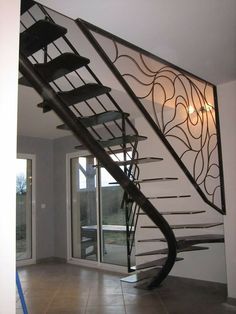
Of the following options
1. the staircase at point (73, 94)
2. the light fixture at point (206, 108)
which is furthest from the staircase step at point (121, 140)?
the light fixture at point (206, 108)

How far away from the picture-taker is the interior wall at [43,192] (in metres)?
7.14

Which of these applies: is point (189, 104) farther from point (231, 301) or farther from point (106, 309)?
point (106, 309)

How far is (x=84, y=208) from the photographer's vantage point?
6.95 metres

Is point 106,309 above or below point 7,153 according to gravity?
below

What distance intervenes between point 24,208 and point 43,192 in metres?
0.54

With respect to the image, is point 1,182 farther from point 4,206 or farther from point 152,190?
point 152,190

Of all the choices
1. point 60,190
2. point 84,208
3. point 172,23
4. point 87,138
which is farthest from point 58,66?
point 60,190

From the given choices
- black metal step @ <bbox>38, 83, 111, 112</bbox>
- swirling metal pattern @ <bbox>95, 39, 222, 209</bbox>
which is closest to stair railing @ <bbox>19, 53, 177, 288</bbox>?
black metal step @ <bbox>38, 83, 111, 112</bbox>

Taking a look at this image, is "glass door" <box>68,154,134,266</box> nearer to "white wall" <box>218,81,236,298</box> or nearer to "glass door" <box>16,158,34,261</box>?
"glass door" <box>16,158,34,261</box>

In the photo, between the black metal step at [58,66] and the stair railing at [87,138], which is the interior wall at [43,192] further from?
the black metal step at [58,66]

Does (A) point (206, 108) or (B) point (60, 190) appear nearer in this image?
(A) point (206, 108)

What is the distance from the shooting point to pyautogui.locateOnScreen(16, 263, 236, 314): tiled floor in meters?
3.84

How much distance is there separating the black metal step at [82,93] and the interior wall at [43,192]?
4.49 m

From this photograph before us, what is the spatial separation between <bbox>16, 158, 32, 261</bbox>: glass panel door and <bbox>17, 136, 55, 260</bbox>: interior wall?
171 millimetres
